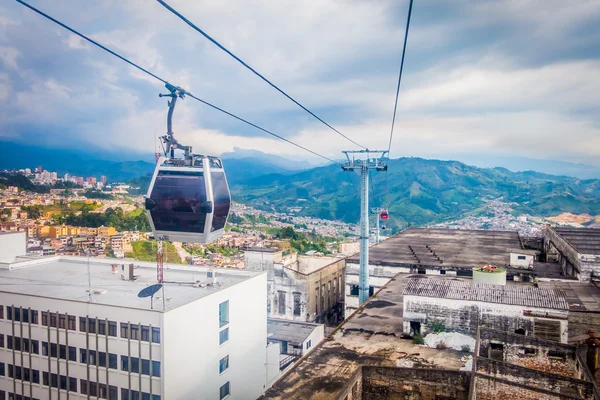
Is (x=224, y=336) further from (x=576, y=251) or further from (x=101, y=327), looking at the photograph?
(x=576, y=251)

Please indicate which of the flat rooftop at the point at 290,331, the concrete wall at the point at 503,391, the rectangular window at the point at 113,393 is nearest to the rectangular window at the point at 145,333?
the rectangular window at the point at 113,393

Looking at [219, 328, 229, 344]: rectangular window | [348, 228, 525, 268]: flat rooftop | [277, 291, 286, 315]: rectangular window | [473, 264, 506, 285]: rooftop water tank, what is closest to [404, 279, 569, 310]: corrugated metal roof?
[473, 264, 506, 285]: rooftop water tank

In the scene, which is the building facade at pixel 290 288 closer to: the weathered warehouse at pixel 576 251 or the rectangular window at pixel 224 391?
the rectangular window at pixel 224 391

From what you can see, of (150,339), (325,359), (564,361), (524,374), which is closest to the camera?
(524,374)

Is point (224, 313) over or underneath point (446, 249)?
underneath

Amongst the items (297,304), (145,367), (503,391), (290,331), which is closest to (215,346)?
(145,367)

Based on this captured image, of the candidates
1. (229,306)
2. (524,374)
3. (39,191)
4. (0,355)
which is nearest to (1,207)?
(39,191)

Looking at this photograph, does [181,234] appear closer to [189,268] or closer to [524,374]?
[524,374]
